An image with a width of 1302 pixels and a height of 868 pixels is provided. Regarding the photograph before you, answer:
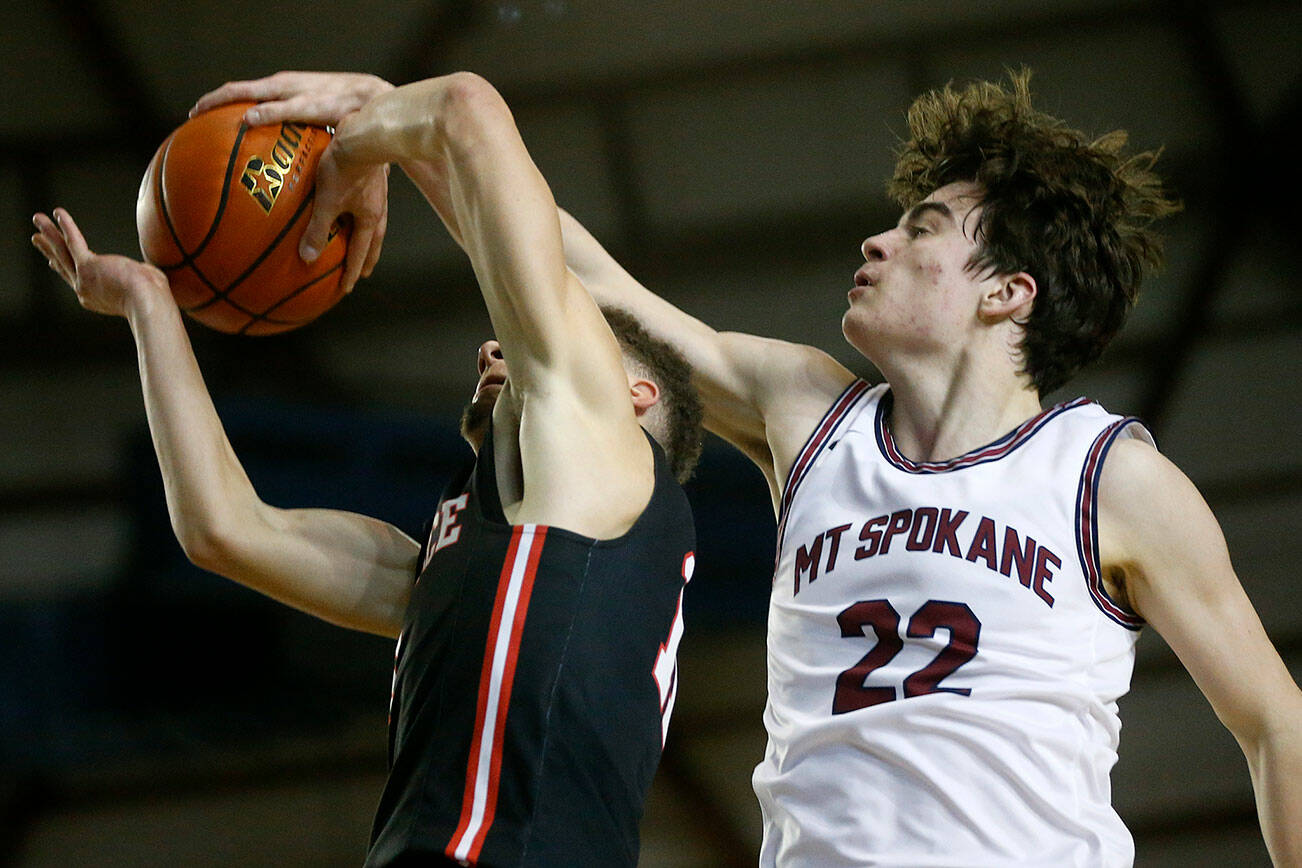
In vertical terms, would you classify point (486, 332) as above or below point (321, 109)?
below

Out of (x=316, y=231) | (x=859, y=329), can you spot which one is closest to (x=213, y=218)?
(x=316, y=231)

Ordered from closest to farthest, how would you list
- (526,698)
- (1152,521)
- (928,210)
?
(526,698), (1152,521), (928,210)

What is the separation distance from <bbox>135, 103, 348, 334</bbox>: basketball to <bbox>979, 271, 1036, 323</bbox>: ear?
102cm

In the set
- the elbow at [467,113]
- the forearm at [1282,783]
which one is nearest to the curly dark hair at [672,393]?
the elbow at [467,113]

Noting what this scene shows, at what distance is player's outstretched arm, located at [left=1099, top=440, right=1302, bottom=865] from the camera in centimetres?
166

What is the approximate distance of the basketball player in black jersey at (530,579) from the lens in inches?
52.0

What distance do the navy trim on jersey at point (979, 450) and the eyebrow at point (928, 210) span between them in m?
0.37

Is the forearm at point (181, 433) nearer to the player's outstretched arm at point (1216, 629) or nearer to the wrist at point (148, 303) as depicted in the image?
the wrist at point (148, 303)

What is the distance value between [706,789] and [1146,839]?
1278 mm

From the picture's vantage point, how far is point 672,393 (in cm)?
181

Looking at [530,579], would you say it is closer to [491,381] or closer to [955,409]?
[491,381]

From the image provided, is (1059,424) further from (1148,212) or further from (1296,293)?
(1296,293)

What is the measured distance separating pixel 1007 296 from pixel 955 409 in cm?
21

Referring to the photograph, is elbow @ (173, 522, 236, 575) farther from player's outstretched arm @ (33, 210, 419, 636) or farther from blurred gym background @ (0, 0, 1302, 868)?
blurred gym background @ (0, 0, 1302, 868)
